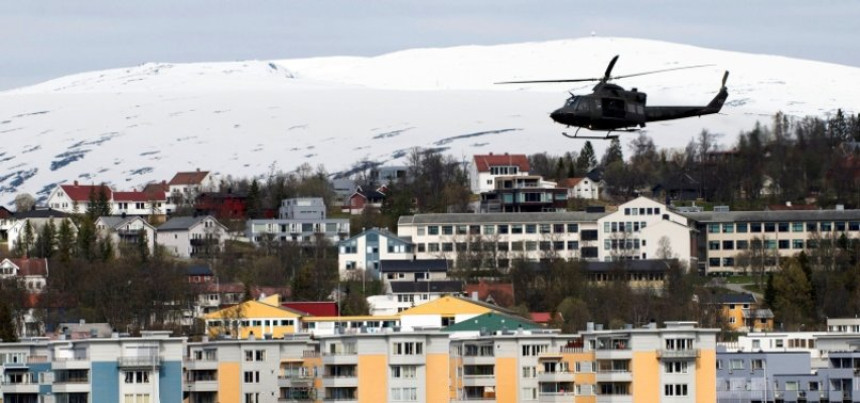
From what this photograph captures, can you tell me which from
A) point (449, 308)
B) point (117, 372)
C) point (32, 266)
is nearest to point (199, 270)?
point (32, 266)

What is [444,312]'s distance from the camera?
340 ft

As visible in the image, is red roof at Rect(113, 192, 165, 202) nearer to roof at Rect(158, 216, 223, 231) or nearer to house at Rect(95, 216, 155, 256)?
house at Rect(95, 216, 155, 256)

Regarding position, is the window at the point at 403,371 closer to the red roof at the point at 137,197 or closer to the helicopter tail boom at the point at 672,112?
the helicopter tail boom at the point at 672,112

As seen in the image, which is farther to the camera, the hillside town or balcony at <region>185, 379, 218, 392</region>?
balcony at <region>185, 379, 218, 392</region>

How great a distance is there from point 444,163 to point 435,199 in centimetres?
2926

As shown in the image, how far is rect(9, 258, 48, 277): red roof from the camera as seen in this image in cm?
12653

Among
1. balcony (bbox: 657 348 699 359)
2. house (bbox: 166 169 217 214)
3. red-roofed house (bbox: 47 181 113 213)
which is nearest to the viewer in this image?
balcony (bbox: 657 348 699 359)

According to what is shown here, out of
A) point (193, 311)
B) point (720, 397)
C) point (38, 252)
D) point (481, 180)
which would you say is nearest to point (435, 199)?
point (481, 180)

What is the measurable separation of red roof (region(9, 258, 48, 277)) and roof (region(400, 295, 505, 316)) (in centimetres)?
2840

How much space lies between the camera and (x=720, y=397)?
81812 mm

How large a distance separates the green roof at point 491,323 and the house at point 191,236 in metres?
45.6

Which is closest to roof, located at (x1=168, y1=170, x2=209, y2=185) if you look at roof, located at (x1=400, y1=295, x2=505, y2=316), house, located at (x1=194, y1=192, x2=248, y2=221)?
house, located at (x1=194, y1=192, x2=248, y2=221)

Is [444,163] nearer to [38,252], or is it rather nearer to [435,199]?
[435,199]

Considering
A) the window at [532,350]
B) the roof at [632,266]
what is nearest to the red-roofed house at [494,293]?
the roof at [632,266]
